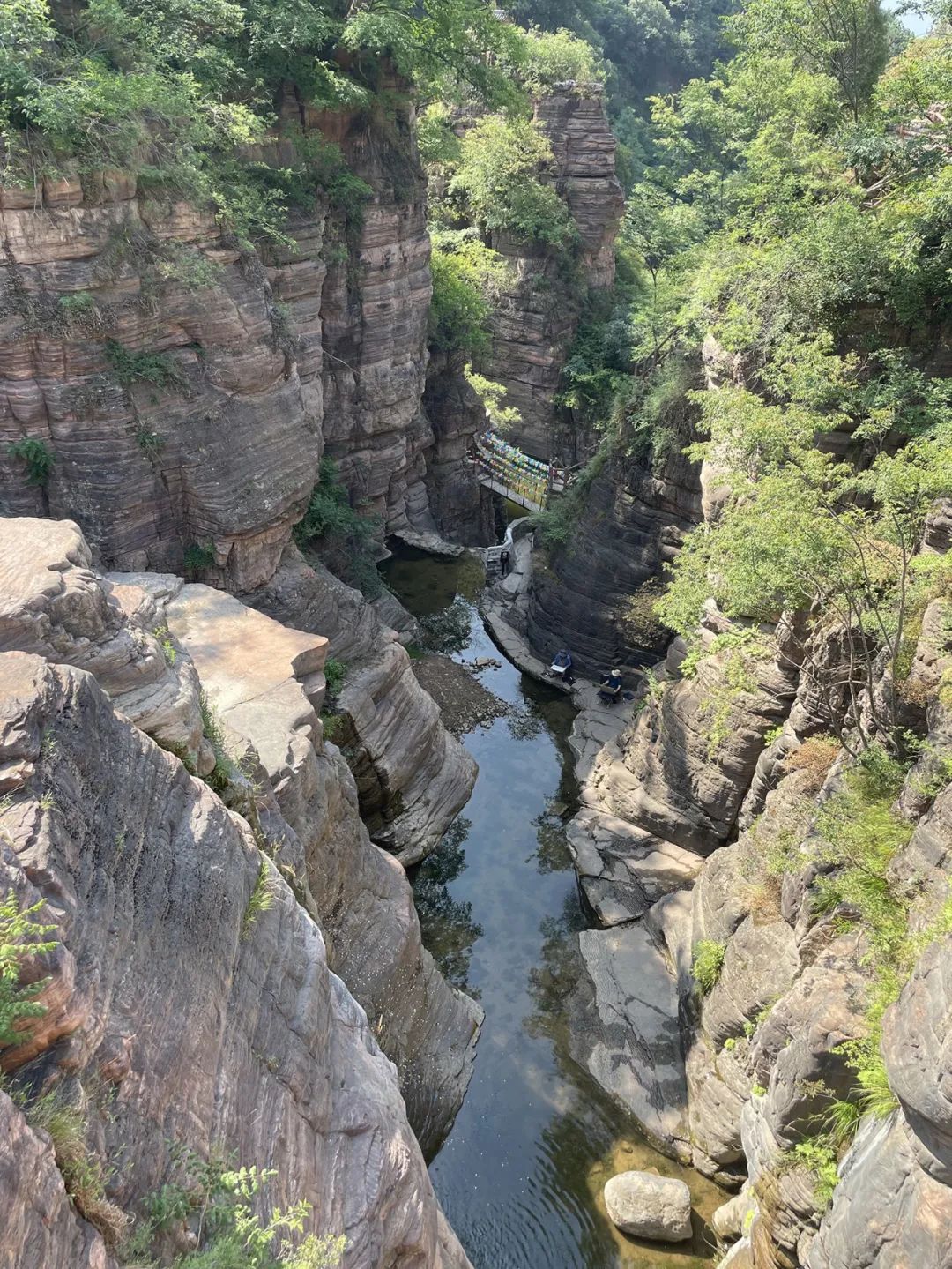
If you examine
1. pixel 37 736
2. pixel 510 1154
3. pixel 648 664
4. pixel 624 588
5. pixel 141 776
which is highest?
pixel 37 736

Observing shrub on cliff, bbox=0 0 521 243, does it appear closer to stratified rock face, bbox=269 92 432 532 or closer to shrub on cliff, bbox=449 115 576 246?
stratified rock face, bbox=269 92 432 532

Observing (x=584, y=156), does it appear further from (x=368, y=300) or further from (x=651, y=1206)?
(x=651, y=1206)

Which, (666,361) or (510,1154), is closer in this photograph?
(510,1154)

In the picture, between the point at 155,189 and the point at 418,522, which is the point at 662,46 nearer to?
the point at 418,522

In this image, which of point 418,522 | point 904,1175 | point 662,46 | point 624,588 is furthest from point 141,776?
point 662,46

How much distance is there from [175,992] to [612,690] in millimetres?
16967

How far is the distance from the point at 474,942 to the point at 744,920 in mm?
5276

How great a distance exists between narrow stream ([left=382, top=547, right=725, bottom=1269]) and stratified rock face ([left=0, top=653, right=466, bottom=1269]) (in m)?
4.23

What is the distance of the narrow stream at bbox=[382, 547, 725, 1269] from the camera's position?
12.0 m

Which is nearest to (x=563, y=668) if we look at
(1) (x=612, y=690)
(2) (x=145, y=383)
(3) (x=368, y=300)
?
(1) (x=612, y=690)

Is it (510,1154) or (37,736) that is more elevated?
(37,736)

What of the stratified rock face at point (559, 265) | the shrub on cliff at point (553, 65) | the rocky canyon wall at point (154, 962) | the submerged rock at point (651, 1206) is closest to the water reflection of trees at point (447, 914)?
the submerged rock at point (651, 1206)

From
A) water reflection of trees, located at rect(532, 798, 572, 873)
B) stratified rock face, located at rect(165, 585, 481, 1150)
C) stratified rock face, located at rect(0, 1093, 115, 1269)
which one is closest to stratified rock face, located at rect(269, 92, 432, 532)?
stratified rock face, located at rect(165, 585, 481, 1150)

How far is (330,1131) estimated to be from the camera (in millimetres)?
7398
